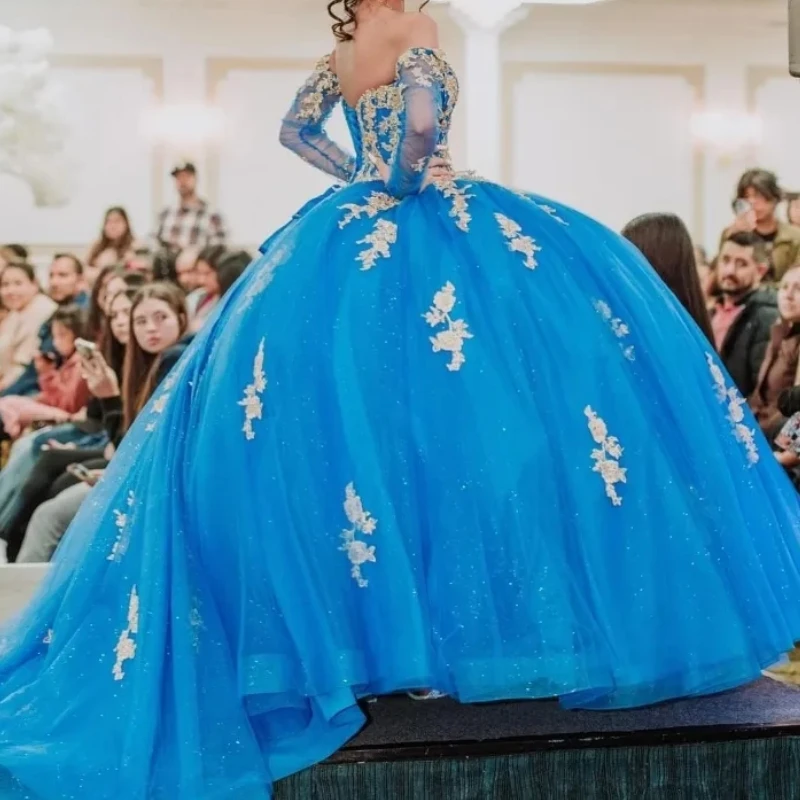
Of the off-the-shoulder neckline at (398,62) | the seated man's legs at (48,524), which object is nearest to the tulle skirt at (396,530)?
the off-the-shoulder neckline at (398,62)

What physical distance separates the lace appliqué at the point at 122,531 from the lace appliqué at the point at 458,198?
724 mm

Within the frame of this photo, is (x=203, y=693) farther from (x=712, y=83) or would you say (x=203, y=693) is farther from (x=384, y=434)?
(x=712, y=83)

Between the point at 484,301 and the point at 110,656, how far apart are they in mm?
806

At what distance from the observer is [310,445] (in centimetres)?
168

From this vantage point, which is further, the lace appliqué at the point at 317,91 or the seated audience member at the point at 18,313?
the seated audience member at the point at 18,313

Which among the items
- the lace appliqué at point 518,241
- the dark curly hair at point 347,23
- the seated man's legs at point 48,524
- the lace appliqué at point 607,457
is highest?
the dark curly hair at point 347,23

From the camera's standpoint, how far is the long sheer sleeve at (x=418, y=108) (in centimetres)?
186

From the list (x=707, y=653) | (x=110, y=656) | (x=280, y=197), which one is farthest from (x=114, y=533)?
(x=280, y=197)

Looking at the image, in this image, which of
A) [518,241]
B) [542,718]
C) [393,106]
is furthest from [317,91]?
[542,718]

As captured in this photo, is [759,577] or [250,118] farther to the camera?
[250,118]

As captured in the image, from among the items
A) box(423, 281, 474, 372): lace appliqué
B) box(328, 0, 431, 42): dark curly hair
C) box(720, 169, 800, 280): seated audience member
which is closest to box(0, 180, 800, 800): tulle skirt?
box(423, 281, 474, 372): lace appliqué

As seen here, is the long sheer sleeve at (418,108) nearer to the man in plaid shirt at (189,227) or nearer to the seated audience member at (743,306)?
the man in plaid shirt at (189,227)

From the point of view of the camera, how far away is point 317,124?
228 centimetres

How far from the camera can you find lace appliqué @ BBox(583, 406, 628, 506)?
5.48 ft
